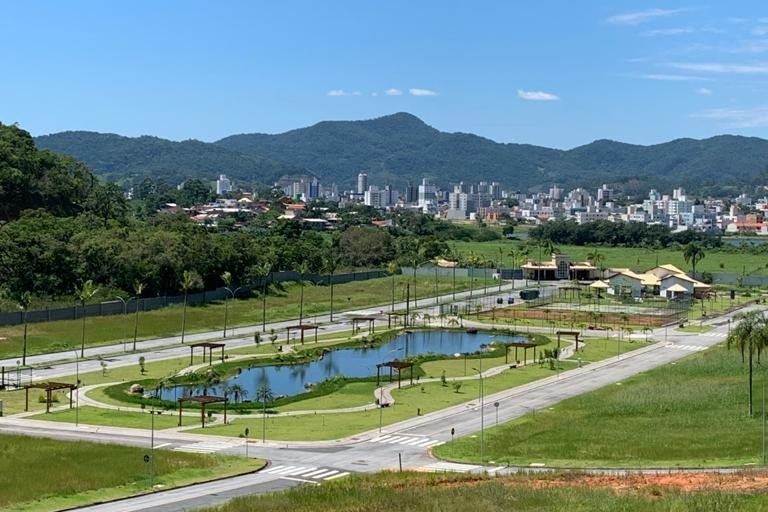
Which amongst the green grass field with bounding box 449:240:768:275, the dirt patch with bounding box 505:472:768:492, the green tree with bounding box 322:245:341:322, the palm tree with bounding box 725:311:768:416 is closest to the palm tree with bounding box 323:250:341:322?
the green tree with bounding box 322:245:341:322

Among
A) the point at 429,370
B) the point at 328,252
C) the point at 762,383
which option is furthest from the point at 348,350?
the point at 328,252

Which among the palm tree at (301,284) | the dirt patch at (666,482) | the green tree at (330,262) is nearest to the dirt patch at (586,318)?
the palm tree at (301,284)

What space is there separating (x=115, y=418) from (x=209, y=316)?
46819 millimetres

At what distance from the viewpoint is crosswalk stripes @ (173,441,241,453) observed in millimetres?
42844

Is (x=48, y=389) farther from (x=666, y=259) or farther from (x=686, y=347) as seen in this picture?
(x=666, y=259)

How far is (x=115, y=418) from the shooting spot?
49.9 metres

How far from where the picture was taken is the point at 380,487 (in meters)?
33.4

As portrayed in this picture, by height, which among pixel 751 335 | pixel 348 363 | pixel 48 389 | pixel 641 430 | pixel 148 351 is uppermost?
pixel 751 335

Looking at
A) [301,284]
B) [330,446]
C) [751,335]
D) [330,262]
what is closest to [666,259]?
[330,262]

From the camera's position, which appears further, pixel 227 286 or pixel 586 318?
pixel 227 286

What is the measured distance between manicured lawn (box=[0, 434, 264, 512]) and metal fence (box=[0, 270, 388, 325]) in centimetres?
3972

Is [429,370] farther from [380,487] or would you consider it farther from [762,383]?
[380,487]

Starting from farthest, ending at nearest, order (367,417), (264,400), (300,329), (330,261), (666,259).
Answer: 1. (666,259)
2. (330,261)
3. (300,329)
4. (264,400)
5. (367,417)

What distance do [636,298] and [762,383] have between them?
63800 millimetres
